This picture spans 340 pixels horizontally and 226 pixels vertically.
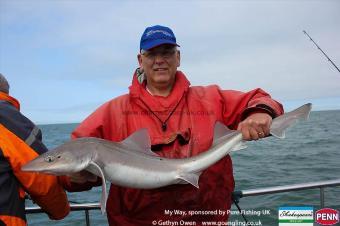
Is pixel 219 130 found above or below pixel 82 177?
above

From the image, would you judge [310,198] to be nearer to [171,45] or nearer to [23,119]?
[171,45]

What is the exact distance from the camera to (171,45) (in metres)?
4.27

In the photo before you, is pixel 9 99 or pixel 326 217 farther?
pixel 326 217

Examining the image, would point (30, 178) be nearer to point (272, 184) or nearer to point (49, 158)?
point (49, 158)

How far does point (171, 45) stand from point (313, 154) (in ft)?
66.2

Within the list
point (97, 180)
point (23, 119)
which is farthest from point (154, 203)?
point (23, 119)

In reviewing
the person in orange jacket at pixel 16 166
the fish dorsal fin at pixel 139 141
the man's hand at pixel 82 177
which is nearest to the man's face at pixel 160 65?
the fish dorsal fin at pixel 139 141

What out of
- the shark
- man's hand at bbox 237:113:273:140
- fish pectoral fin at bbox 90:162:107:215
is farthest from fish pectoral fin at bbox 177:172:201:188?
fish pectoral fin at bbox 90:162:107:215

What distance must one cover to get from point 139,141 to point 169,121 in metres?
0.49

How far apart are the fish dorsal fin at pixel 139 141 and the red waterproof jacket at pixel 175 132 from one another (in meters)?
0.22

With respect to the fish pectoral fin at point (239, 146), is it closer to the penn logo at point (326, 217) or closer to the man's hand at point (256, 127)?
the man's hand at point (256, 127)

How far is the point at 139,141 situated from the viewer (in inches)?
147

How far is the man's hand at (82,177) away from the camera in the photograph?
3566 mm

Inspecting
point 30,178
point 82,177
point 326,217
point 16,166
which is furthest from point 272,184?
point 16,166
